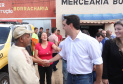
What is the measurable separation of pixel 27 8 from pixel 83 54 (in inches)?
655

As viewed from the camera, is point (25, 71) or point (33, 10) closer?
point (25, 71)

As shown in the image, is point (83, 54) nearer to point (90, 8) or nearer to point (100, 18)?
point (100, 18)

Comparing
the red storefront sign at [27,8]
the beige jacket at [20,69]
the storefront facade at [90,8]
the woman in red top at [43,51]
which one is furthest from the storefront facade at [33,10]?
the beige jacket at [20,69]

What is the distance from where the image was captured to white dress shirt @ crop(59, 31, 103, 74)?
10.0 ft

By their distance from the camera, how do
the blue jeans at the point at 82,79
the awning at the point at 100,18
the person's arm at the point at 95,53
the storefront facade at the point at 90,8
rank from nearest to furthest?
the person's arm at the point at 95,53, the blue jeans at the point at 82,79, the awning at the point at 100,18, the storefront facade at the point at 90,8

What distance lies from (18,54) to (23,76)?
12.4 inches

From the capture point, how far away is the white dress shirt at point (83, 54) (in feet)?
10.0

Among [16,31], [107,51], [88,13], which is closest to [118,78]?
[107,51]

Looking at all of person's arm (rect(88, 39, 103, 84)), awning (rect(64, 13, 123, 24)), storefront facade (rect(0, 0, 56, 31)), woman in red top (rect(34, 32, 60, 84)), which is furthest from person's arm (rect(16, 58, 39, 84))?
storefront facade (rect(0, 0, 56, 31))

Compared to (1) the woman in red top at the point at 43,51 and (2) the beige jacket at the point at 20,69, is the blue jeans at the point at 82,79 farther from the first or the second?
(1) the woman in red top at the point at 43,51

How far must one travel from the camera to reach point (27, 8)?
18.8 meters

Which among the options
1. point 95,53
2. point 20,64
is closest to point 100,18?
point 95,53

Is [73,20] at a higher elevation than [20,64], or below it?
higher

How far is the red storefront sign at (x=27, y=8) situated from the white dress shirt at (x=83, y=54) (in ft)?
51.8
